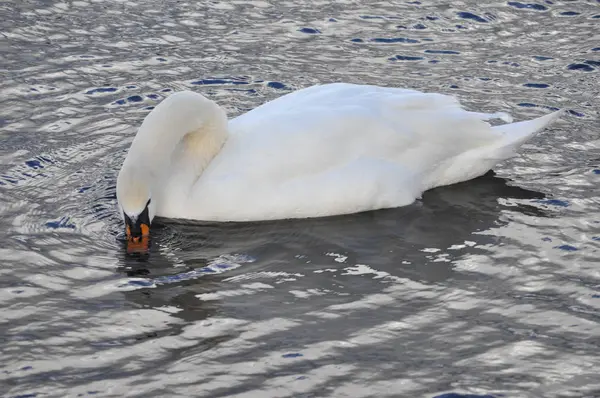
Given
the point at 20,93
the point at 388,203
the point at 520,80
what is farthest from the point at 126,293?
the point at 520,80

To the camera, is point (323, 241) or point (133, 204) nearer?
point (133, 204)

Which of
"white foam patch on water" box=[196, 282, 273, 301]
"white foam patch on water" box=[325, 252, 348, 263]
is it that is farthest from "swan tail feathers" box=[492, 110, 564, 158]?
"white foam patch on water" box=[196, 282, 273, 301]

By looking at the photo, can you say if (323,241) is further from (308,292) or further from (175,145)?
(175,145)

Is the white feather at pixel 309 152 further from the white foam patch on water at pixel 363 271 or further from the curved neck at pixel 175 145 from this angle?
the white foam patch on water at pixel 363 271

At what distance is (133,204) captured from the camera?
9977 mm

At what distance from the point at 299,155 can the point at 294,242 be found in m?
0.81

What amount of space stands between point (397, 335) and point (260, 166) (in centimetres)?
253

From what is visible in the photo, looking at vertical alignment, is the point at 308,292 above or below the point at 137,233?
below

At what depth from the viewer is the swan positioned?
1036 cm

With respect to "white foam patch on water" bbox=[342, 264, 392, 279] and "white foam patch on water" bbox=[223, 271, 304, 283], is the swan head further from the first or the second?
"white foam patch on water" bbox=[342, 264, 392, 279]

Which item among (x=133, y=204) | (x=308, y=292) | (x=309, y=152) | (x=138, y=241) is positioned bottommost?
(x=308, y=292)

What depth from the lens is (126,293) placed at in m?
9.22

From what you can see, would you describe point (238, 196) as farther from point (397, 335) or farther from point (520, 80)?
point (520, 80)

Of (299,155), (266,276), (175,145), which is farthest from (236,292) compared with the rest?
(175,145)
